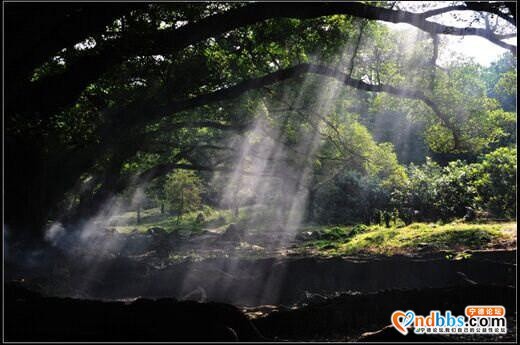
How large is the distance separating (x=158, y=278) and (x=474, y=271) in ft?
38.6

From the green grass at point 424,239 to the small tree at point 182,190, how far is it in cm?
1543

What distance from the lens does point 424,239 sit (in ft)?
52.3

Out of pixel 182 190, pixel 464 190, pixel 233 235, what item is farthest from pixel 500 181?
pixel 182 190

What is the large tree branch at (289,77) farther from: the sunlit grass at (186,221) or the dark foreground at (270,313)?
the sunlit grass at (186,221)

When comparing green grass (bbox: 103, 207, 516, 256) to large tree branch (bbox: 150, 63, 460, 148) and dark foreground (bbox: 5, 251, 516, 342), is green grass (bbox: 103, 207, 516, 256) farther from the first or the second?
large tree branch (bbox: 150, 63, 460, 148)

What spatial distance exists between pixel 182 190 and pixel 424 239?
22.0m

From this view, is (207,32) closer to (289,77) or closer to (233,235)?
(289,77)

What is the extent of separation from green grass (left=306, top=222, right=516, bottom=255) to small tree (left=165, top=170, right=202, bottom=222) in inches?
607

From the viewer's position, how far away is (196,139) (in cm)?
2445

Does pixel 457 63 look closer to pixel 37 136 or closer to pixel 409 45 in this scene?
pixel 409 45

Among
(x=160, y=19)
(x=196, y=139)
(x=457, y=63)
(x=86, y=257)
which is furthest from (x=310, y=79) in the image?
(x=86, y=257)

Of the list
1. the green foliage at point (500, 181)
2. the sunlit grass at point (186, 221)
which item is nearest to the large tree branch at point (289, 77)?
the green foliage at point (500, 181)

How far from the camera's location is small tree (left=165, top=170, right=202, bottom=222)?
33.6 metres

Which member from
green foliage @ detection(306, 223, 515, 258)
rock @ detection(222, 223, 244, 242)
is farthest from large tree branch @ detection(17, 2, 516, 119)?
rock @ detection(222, 223, 244, 242)
